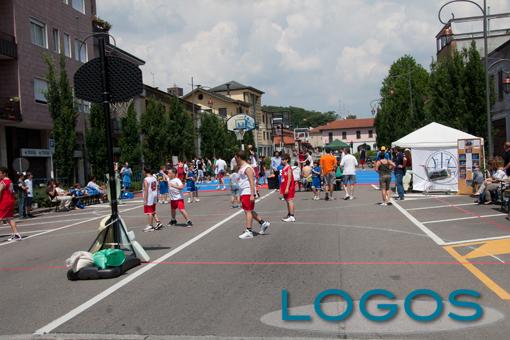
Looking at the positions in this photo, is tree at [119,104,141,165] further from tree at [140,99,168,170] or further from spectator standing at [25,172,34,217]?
spectator standing at [25,172,34,217]

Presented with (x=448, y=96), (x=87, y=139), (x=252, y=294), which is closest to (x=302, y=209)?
(x=252, y=294)

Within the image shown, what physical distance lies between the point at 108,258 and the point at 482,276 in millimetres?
5137

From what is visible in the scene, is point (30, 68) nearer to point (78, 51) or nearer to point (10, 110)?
point (10, 110)

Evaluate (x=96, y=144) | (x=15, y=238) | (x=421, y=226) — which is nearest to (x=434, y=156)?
(x=421, y=226)

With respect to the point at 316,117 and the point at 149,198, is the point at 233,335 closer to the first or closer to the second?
the point at 149,198

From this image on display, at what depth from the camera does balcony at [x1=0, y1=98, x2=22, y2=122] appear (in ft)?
93.1

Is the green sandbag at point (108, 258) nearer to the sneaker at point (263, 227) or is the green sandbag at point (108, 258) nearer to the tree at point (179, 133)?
the sneaker at point (263, 227)

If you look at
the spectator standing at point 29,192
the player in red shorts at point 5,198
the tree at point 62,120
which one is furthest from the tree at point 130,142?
the player in red shorts at point 5,198

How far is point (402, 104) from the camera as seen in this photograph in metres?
54.0

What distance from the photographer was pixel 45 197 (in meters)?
24.7

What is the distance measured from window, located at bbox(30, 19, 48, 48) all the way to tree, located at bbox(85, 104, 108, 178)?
4851 millimetres

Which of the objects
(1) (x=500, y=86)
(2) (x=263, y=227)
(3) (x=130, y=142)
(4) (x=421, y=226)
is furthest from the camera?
(1) (x=500, y=86)

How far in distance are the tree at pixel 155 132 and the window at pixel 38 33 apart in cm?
1026

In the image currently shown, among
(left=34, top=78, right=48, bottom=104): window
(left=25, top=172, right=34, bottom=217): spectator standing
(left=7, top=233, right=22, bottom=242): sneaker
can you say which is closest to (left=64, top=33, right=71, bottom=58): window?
(left=34, top=78, right=48, bottom=104): window
